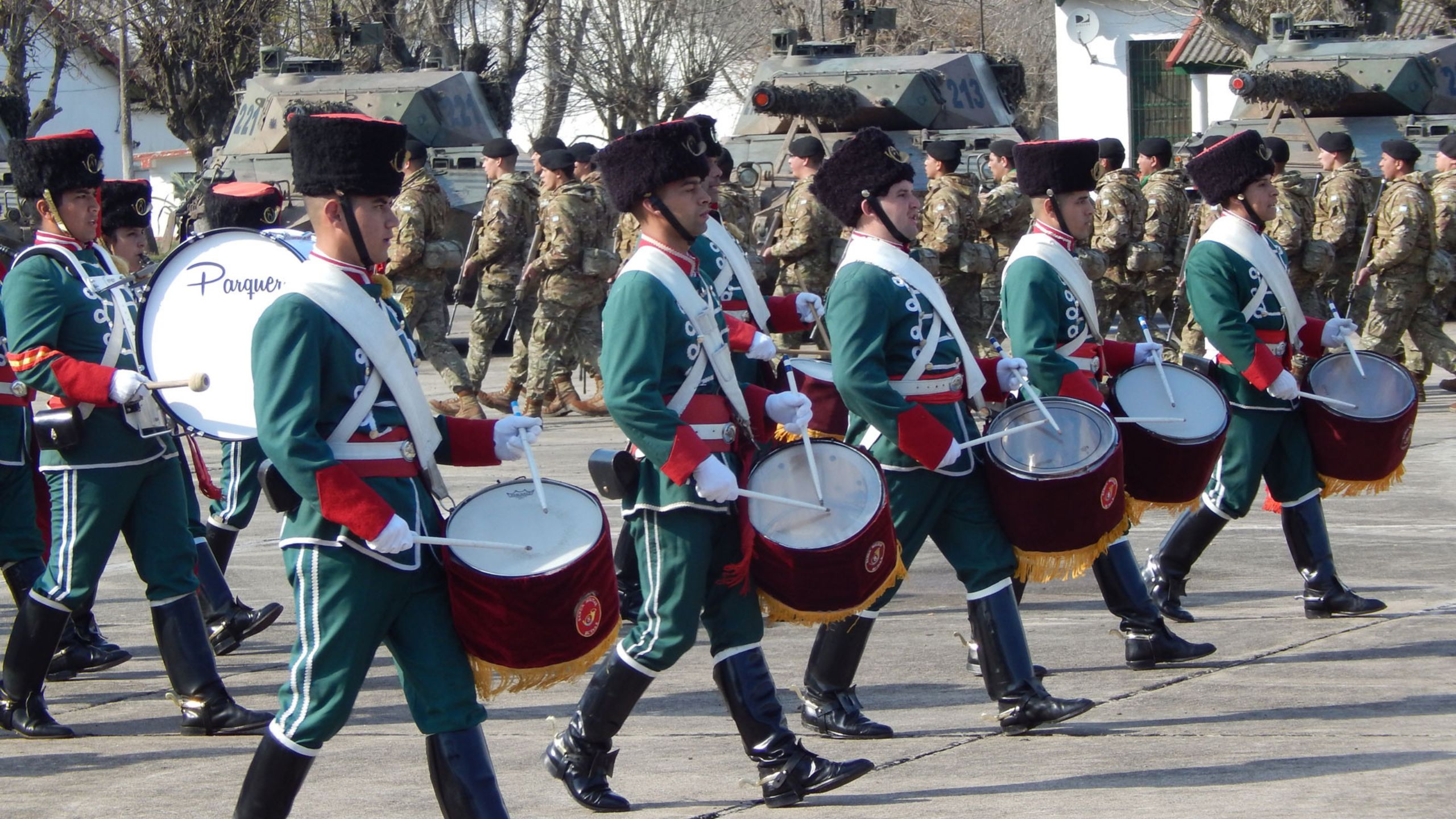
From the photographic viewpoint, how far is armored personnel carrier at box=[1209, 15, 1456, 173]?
17719mm

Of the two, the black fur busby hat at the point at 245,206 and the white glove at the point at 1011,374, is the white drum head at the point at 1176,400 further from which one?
the black fur busby hat at the point at 245,206

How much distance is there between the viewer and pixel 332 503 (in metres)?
4.34

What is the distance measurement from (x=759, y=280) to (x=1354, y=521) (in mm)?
6989

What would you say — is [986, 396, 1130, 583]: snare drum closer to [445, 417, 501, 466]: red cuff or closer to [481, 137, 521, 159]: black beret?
[445, 417, 501, 466]: red cuff

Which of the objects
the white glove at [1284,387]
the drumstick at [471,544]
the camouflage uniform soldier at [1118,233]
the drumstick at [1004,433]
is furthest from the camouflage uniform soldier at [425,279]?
the drumstick at [471,544]

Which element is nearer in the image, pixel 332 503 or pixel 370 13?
pixel 332 503

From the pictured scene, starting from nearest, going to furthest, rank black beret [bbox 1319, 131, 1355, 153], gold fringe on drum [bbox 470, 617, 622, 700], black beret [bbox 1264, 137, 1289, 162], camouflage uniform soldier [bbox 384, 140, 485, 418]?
gold fringe on drum [bbox 470, 617, 622, 700]
black beret [bbox 1264, 137, 1289, 162]
camouflage uniform soldier [bbox 384, 140, 485, 418]
black beret [bbox 1319, 131, 1355, 153]

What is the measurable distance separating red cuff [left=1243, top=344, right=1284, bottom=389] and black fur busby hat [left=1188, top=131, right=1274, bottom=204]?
644 millimetres

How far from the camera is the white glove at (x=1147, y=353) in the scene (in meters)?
6.93

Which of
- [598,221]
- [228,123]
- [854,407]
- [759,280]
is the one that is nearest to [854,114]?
[759,280]

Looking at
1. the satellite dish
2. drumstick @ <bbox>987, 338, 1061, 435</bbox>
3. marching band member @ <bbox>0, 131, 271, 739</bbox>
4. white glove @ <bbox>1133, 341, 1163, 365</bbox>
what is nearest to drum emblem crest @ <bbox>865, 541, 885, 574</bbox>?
drumstick @ <bbox>987, 338, 1061, 435</bbox>

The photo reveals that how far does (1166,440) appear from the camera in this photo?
21.8 feet

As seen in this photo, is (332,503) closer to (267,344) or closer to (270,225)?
(267,344)

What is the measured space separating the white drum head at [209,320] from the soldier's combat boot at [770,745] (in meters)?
1.55
